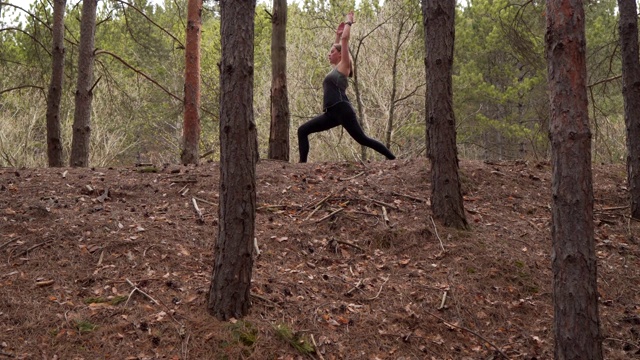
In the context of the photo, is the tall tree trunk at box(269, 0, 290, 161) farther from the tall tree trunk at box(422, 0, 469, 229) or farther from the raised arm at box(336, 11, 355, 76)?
the tall tree trunk at box(422, 0, 469, 229)

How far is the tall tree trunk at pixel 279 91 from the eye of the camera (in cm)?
909

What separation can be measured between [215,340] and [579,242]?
9.07 ft

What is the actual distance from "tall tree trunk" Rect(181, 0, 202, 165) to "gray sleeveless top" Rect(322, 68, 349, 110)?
117 inches

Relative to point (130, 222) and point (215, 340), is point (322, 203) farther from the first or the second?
point (215, 340)

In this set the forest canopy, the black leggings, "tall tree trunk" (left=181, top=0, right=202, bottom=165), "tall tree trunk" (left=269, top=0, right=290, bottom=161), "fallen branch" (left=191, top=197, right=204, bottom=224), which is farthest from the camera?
the forest canopy

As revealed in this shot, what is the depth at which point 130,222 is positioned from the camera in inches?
243

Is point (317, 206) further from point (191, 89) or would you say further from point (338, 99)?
point (191, 89)

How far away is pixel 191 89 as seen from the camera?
10.0 metres

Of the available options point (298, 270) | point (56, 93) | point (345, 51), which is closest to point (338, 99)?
point (345, 51)

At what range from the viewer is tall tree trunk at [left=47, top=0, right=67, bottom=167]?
955cm

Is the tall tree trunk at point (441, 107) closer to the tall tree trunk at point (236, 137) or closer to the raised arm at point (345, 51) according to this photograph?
the raised arm at point (345, 51)

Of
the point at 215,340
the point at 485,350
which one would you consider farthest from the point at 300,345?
the point at 485,350

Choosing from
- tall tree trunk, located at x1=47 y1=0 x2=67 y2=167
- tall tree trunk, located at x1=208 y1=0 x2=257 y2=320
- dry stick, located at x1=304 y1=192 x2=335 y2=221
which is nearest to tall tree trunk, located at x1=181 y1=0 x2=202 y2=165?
tall tree trunk, located at x1=47 y1=0 x2=67 y2=167

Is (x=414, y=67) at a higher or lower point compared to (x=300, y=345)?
higher
